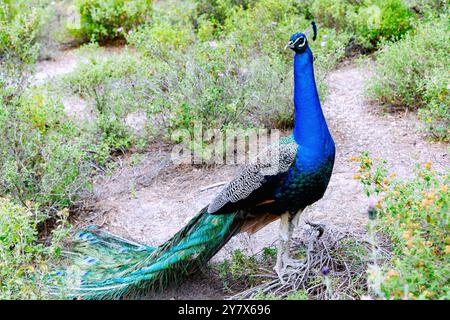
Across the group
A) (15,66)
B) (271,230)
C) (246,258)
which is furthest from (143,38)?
(246,258)

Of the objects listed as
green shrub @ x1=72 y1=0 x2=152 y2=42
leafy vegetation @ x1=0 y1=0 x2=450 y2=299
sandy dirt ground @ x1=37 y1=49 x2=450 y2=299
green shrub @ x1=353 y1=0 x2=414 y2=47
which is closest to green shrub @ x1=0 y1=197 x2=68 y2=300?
leafy vegetation @ x1=0 y1=0 x2=450 y2=299

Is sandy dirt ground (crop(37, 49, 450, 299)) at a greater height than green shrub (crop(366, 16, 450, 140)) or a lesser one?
lesser

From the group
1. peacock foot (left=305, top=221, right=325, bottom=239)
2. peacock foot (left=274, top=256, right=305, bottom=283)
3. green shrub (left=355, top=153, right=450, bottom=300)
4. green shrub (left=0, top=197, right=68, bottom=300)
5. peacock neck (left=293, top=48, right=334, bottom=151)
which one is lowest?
peacock foot (left=274, top=256, right=305, bottom=283)

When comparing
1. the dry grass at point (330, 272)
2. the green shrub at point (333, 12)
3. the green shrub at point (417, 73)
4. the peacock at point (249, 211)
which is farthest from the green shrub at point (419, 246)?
the green shrub at point (333, 12)

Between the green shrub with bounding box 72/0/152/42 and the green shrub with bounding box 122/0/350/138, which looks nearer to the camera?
the green shrub with bounding box 122/0/350/138

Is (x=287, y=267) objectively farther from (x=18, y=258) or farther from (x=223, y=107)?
(x=223, y=107)

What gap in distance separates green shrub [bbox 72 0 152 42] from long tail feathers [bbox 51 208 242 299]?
431cm

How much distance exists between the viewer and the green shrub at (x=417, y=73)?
390cm

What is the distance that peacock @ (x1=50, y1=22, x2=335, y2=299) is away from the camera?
241 cm

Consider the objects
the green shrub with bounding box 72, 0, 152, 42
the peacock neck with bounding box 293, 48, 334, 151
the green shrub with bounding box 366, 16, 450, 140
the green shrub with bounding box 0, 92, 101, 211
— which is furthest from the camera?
the green shrub with bounding box 72, 0, 152, 42

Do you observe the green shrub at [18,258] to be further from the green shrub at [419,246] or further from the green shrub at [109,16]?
the green shrub at [109,16]

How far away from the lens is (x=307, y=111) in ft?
7.95

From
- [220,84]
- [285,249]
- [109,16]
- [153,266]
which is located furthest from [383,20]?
[153,266]

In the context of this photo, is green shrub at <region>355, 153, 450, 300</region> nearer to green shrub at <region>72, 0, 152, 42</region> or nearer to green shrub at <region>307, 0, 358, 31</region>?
green shrub at <region>307, 0, 358, 31</region>
